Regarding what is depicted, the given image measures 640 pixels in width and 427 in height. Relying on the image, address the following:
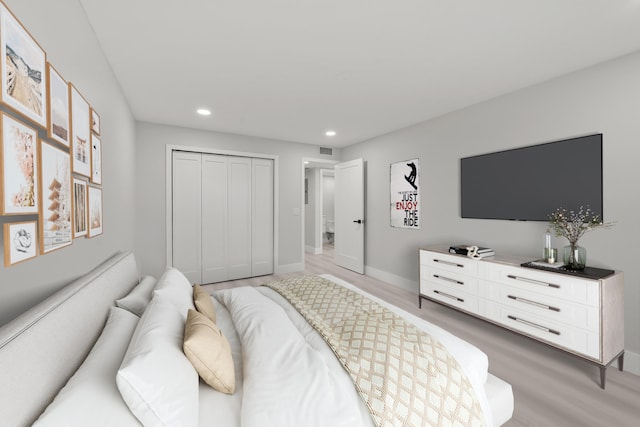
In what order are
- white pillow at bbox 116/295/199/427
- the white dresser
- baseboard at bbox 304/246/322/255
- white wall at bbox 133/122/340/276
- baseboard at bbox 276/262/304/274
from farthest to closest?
baseboard at bbox 304/246/322/255, baseboard at bbox 276/262/304/274, white wall at bbox 133/122/340/276, the white dresser, white pillow at bbox 116/295/199/427

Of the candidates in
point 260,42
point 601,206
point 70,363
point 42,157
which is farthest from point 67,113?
point 601,206

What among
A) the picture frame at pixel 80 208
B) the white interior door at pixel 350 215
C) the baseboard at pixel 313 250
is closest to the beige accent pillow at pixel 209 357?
the picture frame at pixel 80 208

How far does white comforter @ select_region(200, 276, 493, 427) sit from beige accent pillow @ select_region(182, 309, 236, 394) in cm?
6

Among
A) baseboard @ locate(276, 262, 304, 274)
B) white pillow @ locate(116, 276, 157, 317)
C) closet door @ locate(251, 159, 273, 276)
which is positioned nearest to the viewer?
white pillow @ locate(116, 276, 157, 317)

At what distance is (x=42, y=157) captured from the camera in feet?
3.51

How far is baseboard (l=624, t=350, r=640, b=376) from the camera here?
2.05 meters

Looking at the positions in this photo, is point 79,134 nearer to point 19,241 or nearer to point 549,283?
point 19,241

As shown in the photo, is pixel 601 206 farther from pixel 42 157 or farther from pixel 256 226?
pixel 256 226

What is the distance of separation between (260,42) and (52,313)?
6.46 ft

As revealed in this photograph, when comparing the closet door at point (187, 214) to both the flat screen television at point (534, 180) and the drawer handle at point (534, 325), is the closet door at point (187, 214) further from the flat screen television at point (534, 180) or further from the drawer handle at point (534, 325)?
the drawer handle at point (534, 325)

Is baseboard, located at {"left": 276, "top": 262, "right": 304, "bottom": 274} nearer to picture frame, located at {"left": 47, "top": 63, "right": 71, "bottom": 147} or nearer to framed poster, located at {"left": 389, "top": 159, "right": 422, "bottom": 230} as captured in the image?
framed poster, located at {"left": 389, "top": 159, "right": 422, "bottom": 230}

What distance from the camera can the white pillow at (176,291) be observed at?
1.45 meters

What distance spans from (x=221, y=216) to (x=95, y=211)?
100 inches

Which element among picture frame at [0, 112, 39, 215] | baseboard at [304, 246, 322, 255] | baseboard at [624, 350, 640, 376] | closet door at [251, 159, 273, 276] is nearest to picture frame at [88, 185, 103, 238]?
picture frame at [0, 112, 39, 215]
